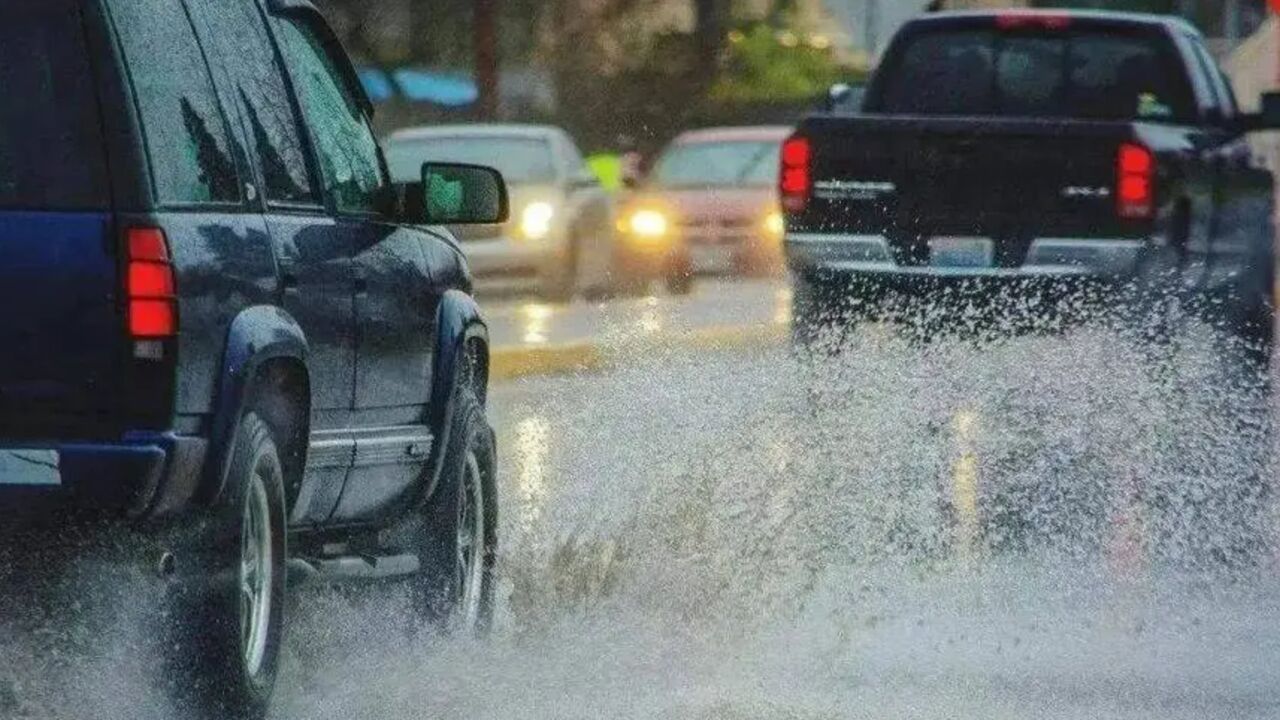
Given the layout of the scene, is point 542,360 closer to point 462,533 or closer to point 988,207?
point 988,207

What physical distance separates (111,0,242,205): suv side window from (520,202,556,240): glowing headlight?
21498 mm

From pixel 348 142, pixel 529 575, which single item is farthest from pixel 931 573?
pixel 348 142

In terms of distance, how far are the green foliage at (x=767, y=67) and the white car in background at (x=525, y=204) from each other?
1433 inches

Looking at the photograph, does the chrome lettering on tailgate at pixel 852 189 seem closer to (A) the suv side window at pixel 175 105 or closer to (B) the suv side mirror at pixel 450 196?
(B) the suv side mirror at pixel 450 196

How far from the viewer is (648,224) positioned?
1243 inches

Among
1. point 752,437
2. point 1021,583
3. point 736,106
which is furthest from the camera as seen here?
point 736,106

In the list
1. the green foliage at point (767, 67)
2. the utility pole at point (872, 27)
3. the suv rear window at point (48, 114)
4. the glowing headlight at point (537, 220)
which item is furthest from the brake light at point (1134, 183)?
the utility pole at point (872, 27)

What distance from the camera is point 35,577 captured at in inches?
254

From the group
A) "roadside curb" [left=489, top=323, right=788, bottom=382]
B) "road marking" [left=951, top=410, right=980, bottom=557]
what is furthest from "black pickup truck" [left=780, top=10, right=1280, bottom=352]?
"roadside curb" [left=489, top=323, right=788, bottom=382]

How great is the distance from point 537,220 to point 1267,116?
1166 cm

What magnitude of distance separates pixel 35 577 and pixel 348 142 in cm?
218

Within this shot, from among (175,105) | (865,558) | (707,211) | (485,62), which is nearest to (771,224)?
(707,211)

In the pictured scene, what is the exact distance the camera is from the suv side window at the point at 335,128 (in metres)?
7.98

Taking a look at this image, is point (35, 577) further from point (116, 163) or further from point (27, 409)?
point (116, 163)
